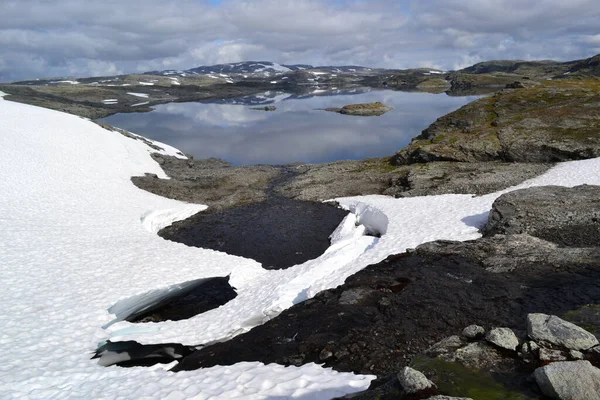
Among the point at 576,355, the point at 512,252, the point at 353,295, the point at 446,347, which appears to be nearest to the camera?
the point at 576,355

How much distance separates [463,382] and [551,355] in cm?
267

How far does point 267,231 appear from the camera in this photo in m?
36.6

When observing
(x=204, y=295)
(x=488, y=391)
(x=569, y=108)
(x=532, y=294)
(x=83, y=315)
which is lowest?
(x=204, y=295)

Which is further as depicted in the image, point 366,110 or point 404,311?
point 366,110

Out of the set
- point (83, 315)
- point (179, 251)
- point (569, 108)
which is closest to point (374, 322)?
point (83, 315)

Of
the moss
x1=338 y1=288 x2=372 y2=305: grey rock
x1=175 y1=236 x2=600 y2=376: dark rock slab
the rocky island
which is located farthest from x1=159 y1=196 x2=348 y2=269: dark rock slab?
the moss

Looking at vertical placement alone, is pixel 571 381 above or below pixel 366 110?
below

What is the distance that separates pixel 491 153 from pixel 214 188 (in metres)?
34.8

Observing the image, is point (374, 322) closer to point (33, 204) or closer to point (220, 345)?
point (220, 345)

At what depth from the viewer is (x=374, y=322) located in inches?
664

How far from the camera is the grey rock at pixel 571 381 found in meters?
7.77

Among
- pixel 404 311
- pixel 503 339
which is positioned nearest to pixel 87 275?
pixel 404 311

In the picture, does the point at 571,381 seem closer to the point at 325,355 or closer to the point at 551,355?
the point at 551,355

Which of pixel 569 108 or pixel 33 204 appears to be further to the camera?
pixel 569 108
